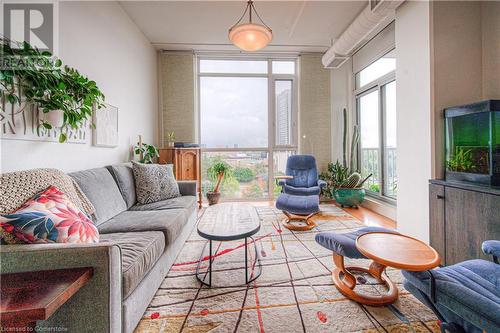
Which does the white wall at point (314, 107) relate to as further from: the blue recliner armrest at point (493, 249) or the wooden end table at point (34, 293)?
the wooden end table at point (34, 293)

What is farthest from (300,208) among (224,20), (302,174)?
(224,20)

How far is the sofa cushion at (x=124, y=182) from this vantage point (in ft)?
7.80

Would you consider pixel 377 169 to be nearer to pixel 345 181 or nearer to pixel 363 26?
pixel 345 181

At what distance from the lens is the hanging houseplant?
1.44 m

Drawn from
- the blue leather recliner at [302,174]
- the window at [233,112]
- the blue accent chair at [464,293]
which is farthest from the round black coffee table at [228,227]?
the window at [233,112]

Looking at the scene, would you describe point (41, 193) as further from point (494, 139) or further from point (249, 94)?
point (249, 94)

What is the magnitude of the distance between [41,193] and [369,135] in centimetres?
462

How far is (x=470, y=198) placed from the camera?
1.75 m

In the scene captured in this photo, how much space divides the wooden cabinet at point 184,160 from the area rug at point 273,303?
1.85 metres

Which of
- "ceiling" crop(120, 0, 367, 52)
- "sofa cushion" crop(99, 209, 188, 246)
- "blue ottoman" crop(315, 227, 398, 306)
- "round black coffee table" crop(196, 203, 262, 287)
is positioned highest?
"ceiling" crop(120, 0, 367, 52)

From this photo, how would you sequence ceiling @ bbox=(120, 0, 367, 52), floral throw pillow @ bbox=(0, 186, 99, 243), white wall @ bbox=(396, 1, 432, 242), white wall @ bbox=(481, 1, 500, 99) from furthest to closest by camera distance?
ceiling @ bbox=(120, 0, 367, 52), white wall @ bbox=(396, 1, 432, 242), white wall @ bbox=(481, 1, 500, 99), floral throw pillow @ bbox=(0, 186, 99, 243)

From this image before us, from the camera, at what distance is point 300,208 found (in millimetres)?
2854

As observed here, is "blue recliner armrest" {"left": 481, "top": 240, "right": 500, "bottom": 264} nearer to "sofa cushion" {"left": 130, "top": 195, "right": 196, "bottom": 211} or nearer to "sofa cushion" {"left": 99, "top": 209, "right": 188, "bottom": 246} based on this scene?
"sofa cushion" {"left": 99, "top": 209, "right": 188, "bottom": 246}

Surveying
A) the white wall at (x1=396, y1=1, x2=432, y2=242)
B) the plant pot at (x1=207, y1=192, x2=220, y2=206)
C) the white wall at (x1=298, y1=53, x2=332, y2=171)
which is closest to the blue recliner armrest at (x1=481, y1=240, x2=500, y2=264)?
the white wall at (x1=396, y1=1, x2=432, y2=242)
